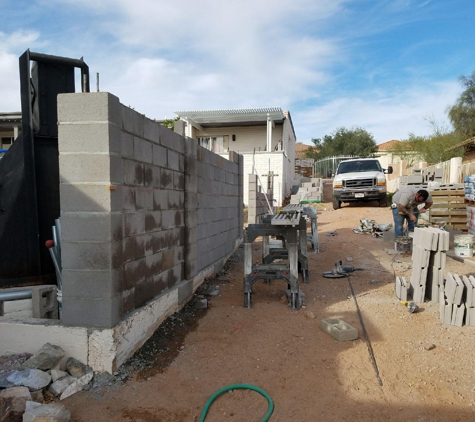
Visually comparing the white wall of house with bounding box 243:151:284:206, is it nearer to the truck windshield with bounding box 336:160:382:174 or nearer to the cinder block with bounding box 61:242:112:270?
the truck windshield with bounding box 336:160:382:174

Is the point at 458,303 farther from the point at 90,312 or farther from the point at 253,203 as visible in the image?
the point at 253,203

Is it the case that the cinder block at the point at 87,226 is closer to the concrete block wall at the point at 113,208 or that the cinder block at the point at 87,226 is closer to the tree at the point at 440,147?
the concrete block wall at the point at 113,208

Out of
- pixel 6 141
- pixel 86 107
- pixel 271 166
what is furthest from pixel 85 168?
pixel 6 141

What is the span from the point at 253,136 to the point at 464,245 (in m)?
16.2

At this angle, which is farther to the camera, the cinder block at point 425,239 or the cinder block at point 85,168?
the cinder block at point 425,239

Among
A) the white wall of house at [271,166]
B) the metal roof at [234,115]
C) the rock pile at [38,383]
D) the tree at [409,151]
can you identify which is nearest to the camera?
the rock pile at [38,383]

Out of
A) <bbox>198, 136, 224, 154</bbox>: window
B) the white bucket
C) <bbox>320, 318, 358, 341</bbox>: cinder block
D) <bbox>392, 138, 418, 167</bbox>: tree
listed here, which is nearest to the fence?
<bbox>392, 138, 418, 167</bbox>: tree

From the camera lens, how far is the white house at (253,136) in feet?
63.1

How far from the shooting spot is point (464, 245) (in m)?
7.14

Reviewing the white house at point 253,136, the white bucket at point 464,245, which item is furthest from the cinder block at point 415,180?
the white bucket at point 464,245

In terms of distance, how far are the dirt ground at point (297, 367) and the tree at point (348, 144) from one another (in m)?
38.6

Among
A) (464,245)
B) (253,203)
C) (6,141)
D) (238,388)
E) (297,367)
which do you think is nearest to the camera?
(238,388)

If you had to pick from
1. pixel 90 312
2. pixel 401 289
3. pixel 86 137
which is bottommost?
pixel 401 289

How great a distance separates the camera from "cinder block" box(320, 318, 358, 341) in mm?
3855
